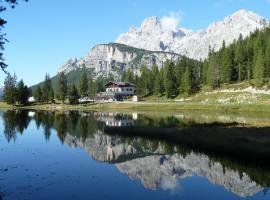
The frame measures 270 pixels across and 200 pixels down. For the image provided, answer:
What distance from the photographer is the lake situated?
2761 centimetres

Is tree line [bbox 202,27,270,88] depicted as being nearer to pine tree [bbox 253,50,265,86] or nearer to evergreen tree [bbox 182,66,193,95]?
pine tree [bbox 253,50,265,86]

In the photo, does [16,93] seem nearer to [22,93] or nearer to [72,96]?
[22,93]

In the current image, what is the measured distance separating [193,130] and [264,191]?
3106cm

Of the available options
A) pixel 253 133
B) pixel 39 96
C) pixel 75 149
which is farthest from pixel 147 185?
pixel 39 96

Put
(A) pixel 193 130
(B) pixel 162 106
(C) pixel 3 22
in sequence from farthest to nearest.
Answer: (B) pixel 162 106 < (A) pixel 193 130 < (C) pixel 3 22

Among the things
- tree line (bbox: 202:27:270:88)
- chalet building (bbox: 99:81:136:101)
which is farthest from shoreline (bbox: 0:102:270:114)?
tree line (bbox: 202:27:270:88)

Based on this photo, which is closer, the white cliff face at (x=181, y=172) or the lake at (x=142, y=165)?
the lake at (x=142, y=165)

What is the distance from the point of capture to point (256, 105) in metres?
106

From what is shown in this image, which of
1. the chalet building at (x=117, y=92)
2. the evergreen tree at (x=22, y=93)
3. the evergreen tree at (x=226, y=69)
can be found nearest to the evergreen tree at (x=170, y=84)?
the evergreen tree at (x=226, y=69)

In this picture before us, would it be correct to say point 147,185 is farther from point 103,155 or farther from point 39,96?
point 39,96

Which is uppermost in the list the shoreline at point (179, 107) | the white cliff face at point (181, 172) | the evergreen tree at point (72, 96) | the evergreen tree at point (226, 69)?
the evergreen tree at point (226, 69)

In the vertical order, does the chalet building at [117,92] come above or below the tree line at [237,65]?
below

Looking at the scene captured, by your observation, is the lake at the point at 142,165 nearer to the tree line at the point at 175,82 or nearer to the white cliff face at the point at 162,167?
the white cliff face at the point at 162,167

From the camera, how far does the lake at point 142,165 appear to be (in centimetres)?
2761
